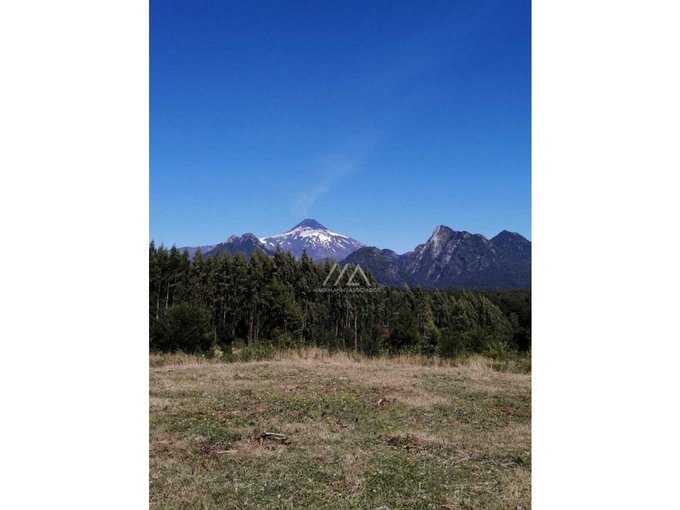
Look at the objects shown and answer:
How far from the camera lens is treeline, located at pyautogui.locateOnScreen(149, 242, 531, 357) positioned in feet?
16.3

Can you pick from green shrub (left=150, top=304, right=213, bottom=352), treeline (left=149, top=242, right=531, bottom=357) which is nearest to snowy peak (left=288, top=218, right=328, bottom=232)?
treeline (left=149, top=242, right=531, bottom=357)

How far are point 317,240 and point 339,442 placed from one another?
4.98ft

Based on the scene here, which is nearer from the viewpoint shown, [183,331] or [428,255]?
[428,255]

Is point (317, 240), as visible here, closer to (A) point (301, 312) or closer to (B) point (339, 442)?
(B) point (339, 442)

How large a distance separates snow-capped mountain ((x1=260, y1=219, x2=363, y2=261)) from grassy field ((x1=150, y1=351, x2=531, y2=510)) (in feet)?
4.27

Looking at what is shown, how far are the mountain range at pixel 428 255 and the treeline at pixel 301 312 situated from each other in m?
0.66

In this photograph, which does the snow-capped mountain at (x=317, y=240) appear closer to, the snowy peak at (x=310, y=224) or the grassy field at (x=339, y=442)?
the snowy peak at (x=310, y=224)

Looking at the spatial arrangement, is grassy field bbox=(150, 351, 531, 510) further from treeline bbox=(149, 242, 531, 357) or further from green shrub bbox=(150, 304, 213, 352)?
treeline bbox=(149, 242, 531, 357)

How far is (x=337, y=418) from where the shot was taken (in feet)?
11.4

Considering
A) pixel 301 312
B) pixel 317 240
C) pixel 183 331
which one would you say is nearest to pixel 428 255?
pixel 317 240

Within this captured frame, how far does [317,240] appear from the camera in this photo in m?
3.60
